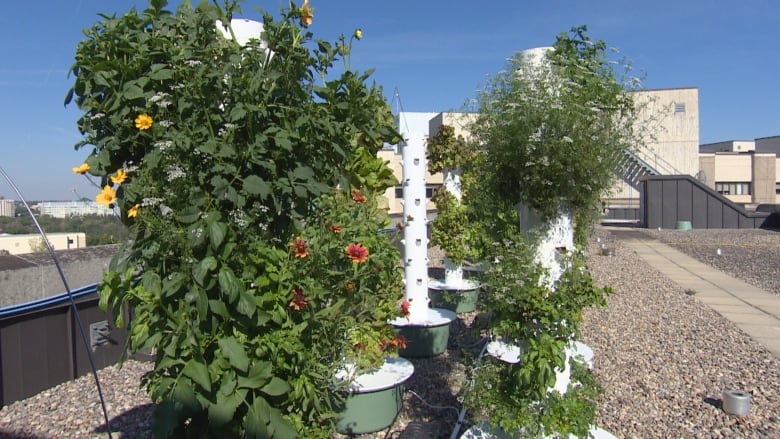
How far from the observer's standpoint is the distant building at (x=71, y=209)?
2.08 m

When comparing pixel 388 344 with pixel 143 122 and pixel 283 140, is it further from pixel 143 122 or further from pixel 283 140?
pixel 143 122

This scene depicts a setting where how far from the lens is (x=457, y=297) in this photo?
782 centimetres

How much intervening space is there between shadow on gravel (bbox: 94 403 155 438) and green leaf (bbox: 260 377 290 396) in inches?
90.0

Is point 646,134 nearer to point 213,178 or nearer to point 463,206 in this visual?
point 213,178

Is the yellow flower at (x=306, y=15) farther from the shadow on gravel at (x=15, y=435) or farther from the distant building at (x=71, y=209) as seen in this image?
the shadow on gravel at (x=15, y=435)

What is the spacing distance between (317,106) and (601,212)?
2.37 metres

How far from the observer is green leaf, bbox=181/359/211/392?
1.79 meters

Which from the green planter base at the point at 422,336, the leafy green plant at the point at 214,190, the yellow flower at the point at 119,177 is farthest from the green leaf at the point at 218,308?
the green planter base at the point at 422,336

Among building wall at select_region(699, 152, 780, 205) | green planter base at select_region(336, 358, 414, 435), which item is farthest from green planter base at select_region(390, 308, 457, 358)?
building wall at select_region(699, 152, 780, 205)

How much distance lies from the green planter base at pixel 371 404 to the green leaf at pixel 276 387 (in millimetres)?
1759

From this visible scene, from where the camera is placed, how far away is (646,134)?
10.9 feet

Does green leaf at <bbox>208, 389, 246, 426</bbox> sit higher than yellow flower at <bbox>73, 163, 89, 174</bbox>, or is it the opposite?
yellow flower at <bbox>73, 163, 89, 174</bbox>

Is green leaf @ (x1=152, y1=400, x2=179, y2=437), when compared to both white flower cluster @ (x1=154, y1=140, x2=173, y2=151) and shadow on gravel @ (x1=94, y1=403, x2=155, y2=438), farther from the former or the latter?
shadow on gravel @ (x1=94, y1=403, x2=155, y2=438)

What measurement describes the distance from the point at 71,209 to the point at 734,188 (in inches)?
1717
